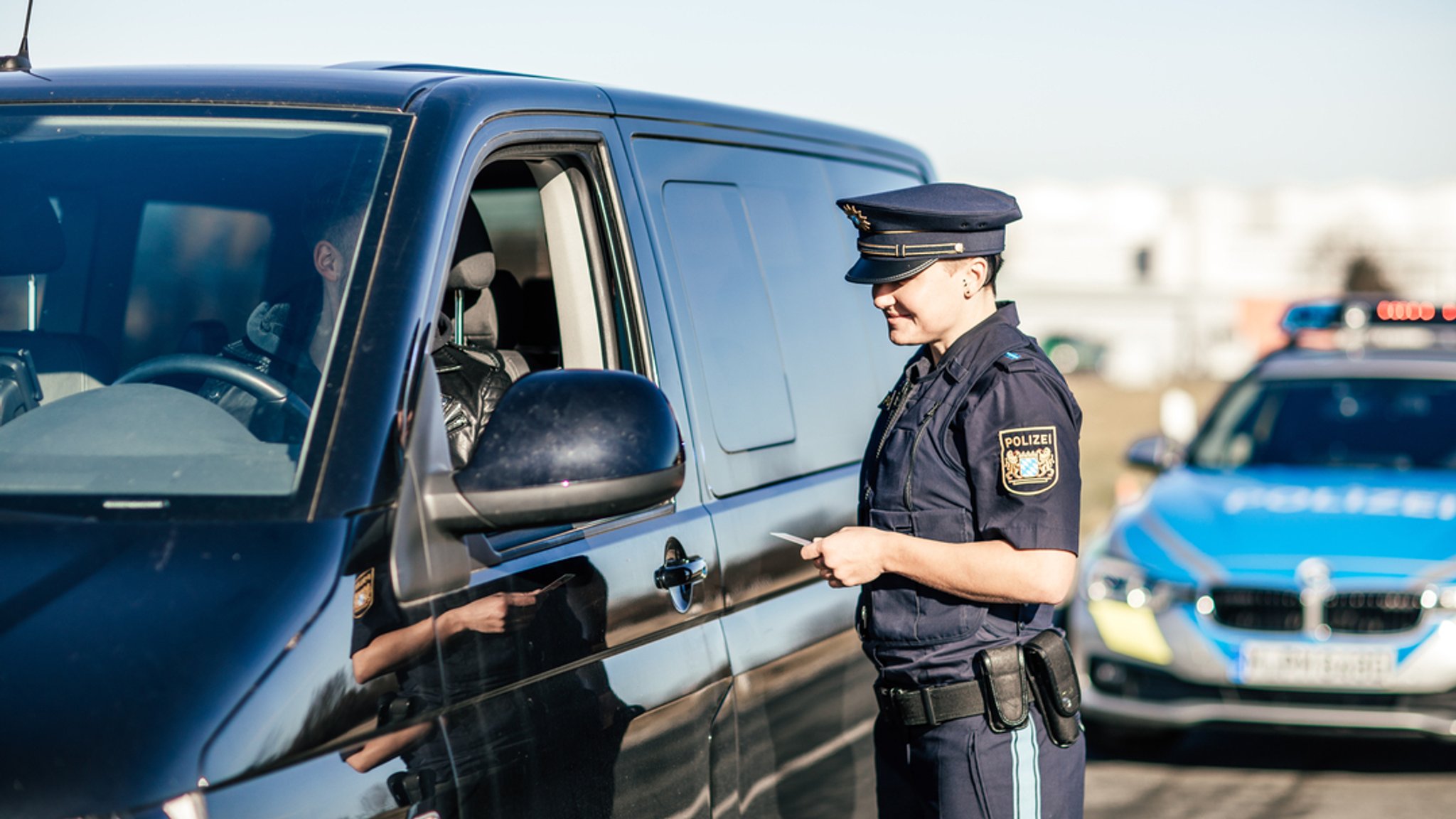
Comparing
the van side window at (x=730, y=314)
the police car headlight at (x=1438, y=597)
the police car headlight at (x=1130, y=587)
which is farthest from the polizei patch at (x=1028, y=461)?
the police car headlight at (x=1438, y=597)

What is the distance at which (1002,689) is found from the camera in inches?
110

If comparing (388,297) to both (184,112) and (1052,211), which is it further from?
(1052,211)

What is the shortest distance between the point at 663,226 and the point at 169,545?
4.46ft

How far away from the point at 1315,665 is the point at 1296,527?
1.96ft

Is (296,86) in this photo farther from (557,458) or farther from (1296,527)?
(1296,527)

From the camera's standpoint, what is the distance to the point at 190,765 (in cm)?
173

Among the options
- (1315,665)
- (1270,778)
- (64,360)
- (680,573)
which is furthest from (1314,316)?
(64,360)

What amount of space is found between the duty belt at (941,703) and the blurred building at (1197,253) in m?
66.4

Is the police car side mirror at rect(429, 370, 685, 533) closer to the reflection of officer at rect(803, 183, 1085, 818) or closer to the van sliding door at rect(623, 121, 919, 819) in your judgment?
the reflection of officer at rect(803, 183, 1085, 818)

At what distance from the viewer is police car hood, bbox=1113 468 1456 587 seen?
6.20 m

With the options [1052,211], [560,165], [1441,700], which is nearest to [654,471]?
[560,165]

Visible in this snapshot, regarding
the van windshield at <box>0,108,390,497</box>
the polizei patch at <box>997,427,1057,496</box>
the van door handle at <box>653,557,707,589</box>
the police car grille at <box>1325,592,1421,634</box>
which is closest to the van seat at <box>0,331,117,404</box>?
the van windshield at <box>0,108,390,497</box>

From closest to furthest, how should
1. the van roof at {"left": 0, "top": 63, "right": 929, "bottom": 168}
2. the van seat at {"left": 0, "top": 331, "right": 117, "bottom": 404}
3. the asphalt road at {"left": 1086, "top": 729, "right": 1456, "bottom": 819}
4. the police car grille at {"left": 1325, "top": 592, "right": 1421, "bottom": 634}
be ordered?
the van seat at {"left": 0, "top": 331, "right": 117, "bottom": 404} → the van roof at {"left": 0, "top": 63, "right": 929, "bottom": 168} → the asphalt road at {"left": 1086, "top": 729, "right": 1456, "bottom": 819} → the police car grille at {"left": 1325, "top": 592, "right": 1421, "bottom": 634}

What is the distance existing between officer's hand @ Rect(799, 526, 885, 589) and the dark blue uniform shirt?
119 mm
